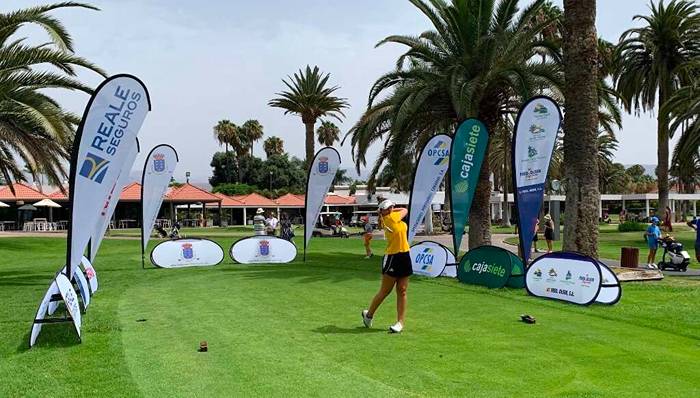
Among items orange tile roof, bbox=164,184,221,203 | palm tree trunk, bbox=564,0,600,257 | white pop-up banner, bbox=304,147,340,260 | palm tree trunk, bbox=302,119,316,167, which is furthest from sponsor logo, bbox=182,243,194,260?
orange tile roof, bbox=164,184,221,203

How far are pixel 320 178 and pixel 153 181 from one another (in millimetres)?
5129

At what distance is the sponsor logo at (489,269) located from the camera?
1324cm

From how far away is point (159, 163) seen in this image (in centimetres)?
1975

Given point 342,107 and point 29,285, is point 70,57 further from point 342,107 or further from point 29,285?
point 342,107

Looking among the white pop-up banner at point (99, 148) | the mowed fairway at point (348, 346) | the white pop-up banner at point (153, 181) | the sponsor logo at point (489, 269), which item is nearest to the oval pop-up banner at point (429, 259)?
the sponsor logo at point (489, 269)

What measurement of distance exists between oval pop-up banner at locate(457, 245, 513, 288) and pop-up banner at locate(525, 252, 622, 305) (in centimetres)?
110

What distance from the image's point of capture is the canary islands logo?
29.5 ft

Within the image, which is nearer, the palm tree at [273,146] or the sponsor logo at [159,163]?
the sponsor logo at [159,163]

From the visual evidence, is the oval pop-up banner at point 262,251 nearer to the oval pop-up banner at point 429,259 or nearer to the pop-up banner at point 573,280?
the oval pop-up banner at point 429,259

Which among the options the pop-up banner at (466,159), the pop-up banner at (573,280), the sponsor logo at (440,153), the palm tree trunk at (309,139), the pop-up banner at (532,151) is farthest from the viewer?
the palm tree trunk at (309,139)

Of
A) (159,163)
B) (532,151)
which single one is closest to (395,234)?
(532,151)

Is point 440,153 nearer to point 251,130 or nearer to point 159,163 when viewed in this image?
point 159,163

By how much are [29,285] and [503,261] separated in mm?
10670

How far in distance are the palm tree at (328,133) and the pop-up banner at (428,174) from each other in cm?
7636
